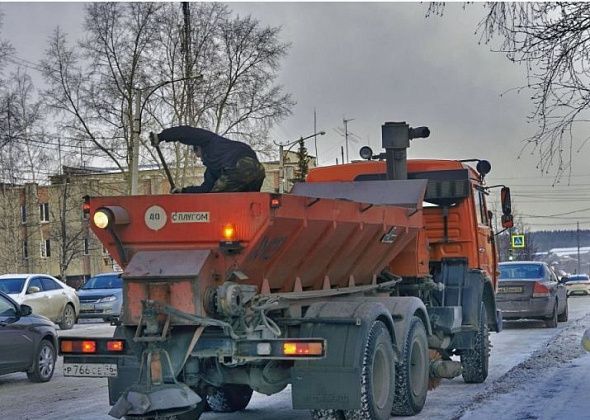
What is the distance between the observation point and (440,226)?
1214 centimetres

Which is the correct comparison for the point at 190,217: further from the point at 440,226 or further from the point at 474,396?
the point at 440,226

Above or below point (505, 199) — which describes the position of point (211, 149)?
above

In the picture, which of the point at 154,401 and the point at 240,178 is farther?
the point at 240,178

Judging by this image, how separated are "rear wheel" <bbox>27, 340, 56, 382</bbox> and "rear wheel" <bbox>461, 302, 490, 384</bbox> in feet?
19.6

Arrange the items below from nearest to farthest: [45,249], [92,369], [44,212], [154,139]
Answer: [92,369], [154,139], [44,212], [45,249]

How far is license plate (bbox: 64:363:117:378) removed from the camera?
7.82m

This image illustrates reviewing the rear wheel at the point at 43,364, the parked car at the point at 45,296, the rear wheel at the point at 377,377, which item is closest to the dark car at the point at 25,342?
the rear wheel at the point at 43,364

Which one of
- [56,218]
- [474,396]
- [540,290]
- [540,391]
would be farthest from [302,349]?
[56,218]

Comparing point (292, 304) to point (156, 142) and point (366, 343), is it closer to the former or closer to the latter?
point (366, 343)

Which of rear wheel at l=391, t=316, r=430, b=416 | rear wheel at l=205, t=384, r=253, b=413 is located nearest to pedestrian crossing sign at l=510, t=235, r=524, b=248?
rear wheel at l=391, t=316, r=430, b=416

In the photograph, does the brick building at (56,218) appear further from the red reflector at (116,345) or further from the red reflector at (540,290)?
the red reflector at (116,345)

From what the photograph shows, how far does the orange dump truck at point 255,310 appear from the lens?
24.3 ft

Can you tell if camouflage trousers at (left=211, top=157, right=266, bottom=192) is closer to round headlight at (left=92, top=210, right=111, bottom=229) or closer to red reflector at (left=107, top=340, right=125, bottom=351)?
round headlight at (left=92, top=210, right=111, bottom=229)

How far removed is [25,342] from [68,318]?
1132 centimetres
